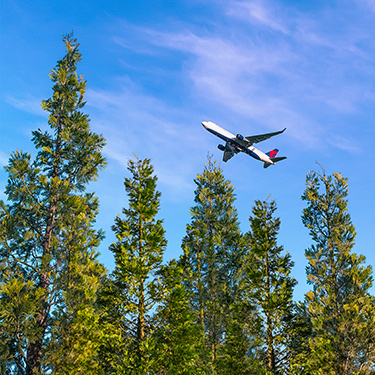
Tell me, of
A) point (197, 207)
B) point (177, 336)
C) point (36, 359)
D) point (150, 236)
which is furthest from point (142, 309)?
point (197, 207)

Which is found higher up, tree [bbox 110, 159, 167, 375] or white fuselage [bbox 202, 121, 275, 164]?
white fuselage [bbox 202, 121, 275, 164]

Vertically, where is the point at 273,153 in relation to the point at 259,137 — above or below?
above

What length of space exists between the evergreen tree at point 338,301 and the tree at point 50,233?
387 inches

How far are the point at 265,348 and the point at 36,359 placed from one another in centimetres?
1056

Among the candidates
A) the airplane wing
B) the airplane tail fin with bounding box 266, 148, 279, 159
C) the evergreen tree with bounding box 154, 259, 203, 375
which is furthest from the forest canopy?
the airplane tail fin with bounding box 266, 148, 279, 159

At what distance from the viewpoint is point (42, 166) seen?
1855 centimetres

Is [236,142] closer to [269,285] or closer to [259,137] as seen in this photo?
[259,137]

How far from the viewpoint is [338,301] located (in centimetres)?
1798

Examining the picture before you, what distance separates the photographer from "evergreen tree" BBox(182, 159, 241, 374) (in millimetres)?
24781

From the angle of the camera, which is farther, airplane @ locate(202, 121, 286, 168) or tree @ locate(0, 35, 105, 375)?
airplane @ locate(202, 121, 286, 168)

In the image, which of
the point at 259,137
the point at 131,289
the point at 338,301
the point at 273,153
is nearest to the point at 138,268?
the point at 131,289

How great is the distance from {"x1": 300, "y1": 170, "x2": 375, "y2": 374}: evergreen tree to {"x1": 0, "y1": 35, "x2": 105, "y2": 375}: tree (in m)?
9.83

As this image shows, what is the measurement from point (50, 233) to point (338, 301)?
13.4 m

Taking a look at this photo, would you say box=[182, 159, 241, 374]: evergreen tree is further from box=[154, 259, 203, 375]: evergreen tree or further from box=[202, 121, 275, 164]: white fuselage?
box=[202, 121, 275, 164]: white fuselage
